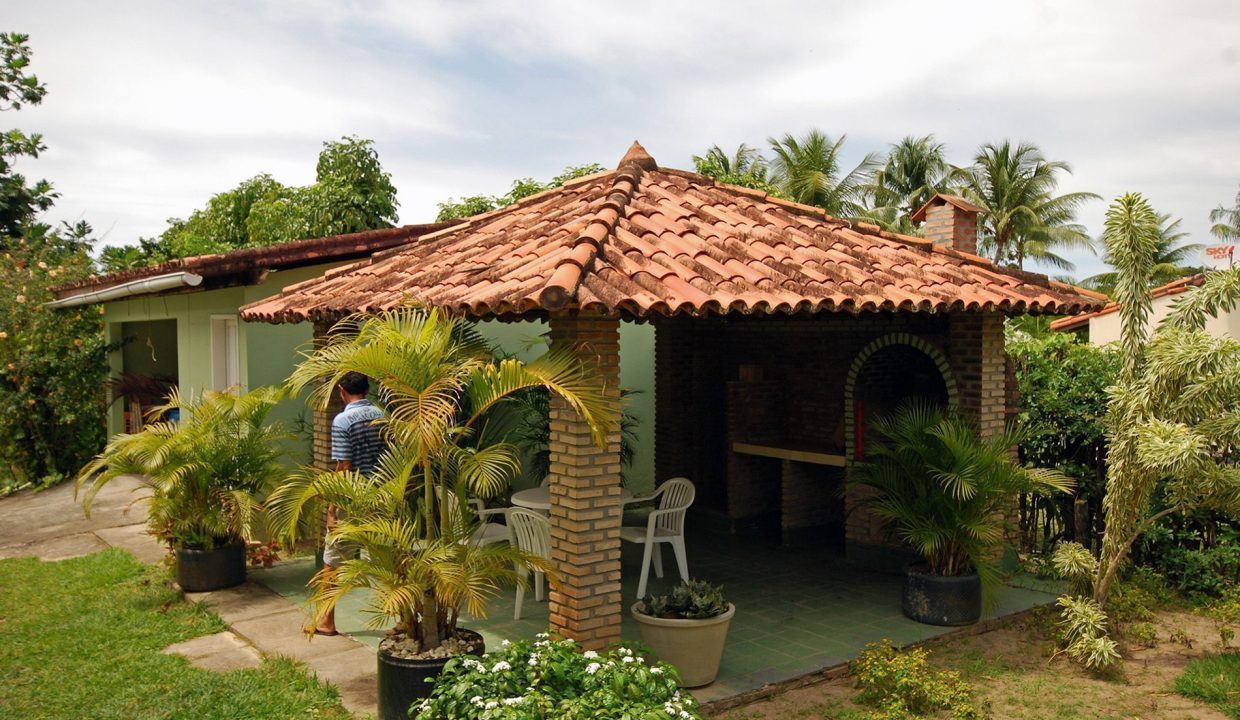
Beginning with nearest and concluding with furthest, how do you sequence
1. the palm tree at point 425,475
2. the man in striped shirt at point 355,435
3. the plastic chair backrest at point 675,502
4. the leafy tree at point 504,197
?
the palm tree at point 425,475
the man in striped shirt at point 355,435
the plastic chair backrest at point 675,502
the leafy tree at point 504,197

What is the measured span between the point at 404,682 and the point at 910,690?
3.16 meters

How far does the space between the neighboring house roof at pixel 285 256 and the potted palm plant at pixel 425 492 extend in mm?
4293

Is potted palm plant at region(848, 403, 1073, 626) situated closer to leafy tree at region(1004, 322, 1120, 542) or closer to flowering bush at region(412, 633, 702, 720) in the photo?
leafy tree at region(1004, 322, 1120, 542)

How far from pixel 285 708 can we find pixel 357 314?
277 centimetres

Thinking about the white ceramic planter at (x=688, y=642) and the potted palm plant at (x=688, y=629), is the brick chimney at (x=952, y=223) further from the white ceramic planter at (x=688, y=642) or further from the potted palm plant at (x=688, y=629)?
the white ceramic planter at (x=688, y=642)

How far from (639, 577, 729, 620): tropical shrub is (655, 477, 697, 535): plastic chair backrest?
6.59 ft

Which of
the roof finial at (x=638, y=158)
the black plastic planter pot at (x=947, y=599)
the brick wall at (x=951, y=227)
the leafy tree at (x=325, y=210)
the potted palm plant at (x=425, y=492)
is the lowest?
the black plastic planter pot at (x=947, y=599)

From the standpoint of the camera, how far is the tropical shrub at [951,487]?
7.01 m

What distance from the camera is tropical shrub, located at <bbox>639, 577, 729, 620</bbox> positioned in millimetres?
5891

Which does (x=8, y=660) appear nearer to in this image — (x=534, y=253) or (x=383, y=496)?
(x=383, y=496)

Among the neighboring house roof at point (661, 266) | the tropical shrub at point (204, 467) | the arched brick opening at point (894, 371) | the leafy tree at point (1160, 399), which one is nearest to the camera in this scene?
the neighboring house roof at point (661, 266)

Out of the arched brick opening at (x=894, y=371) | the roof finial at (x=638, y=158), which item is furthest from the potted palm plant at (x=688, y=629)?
the roof finial at (x=638, y=158)

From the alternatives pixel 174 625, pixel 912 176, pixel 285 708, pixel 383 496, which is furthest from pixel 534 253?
pixel 912 176

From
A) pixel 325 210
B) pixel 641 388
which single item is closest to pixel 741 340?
pixel 641 388
